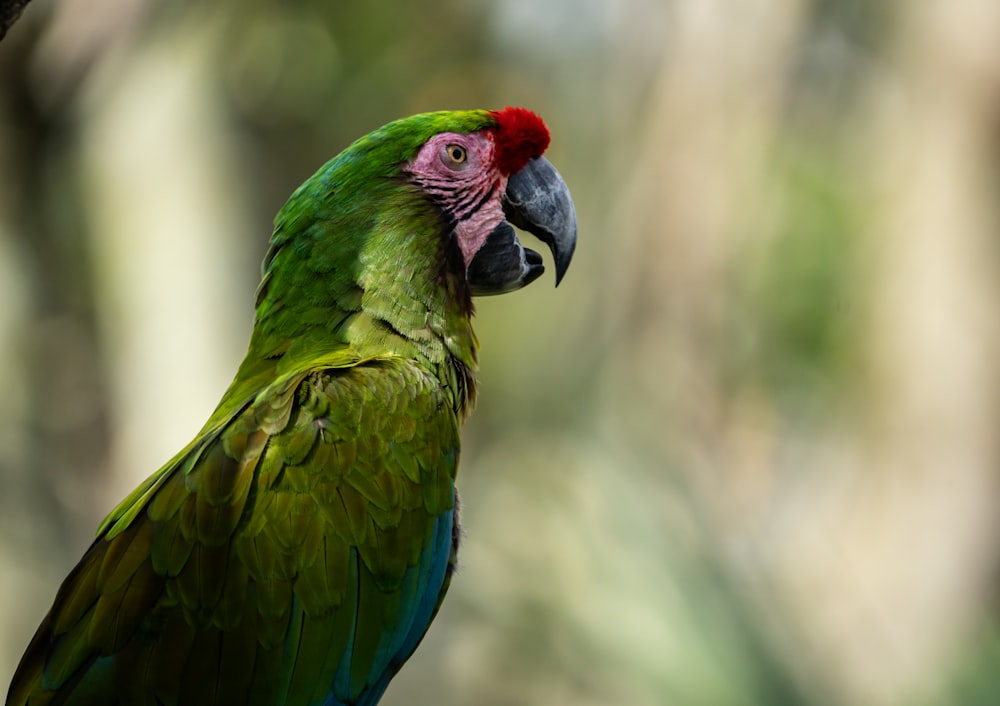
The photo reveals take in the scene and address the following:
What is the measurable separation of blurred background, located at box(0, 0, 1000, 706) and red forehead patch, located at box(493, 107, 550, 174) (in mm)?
1758

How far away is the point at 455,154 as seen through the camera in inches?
97.4

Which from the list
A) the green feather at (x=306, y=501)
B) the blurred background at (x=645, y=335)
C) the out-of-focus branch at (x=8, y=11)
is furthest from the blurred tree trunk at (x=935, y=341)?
the out-of-focus branch at (x=8, y=11)

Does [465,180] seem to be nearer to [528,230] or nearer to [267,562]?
[528,230]

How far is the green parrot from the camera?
1980mm

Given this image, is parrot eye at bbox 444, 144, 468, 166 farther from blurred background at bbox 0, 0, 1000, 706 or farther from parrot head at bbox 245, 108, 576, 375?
blurred background at bbox 0, 0, 1000, 706

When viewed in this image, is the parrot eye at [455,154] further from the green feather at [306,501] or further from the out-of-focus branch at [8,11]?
the out-of-focus branch at [8,11]

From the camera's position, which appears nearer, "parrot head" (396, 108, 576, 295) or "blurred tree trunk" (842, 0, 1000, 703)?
"parrot head" (396, 108, 576, 295)

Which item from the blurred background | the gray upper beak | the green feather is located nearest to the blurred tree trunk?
the blurred background

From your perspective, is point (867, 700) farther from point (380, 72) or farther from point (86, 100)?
point (380, 72)

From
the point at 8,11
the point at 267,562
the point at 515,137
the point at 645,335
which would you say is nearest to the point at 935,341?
the point at 645,335

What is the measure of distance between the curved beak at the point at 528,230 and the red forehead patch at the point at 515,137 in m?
0.04

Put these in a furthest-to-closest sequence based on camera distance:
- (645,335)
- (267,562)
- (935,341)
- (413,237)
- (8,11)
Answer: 1. (645,335)
2. (935,341)
3. (413,237)
4. (267,562)
5. (8,11)

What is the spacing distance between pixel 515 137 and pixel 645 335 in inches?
173

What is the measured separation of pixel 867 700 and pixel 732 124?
422 centimetres
